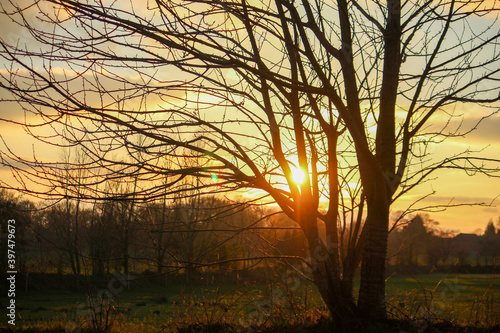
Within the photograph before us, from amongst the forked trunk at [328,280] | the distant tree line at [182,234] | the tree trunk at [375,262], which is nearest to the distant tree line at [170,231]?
the distant tree line at [182,234]

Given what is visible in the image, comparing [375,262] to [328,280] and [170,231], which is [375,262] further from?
[170,231]

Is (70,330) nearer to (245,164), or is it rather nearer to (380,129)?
(245,164)

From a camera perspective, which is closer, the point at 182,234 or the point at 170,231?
the point at 170,231

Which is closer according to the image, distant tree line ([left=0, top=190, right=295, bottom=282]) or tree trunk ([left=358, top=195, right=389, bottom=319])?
distant tree line ([left=0, top=190, right=295, bottom=282])

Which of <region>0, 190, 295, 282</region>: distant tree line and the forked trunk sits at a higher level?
<region>0, 190, 295, 282</region>: distant tree line

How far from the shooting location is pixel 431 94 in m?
4.95

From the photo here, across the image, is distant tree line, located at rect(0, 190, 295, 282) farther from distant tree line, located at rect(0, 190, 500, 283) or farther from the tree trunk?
the tree trunk

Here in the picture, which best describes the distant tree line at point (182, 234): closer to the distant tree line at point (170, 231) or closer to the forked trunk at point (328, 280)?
the distant tree line at point (170, 231)

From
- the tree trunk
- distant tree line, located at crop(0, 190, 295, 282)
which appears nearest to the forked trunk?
the tree trunk

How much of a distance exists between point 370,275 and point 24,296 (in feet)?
84.6

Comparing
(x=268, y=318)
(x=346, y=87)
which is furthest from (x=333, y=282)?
(x=346, y=87)

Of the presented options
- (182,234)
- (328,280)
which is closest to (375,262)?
(328,280)

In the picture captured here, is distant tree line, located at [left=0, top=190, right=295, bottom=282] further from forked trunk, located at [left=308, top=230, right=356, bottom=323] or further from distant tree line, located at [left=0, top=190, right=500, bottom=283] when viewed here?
forked trunk, located at [left=308, top=230, right=356, bottom=323]

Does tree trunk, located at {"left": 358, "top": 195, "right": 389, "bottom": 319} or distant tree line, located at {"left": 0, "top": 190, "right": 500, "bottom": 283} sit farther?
tree trunk, located at {"left": 358, "top": 195, "right": 389, "bottom": 319}
